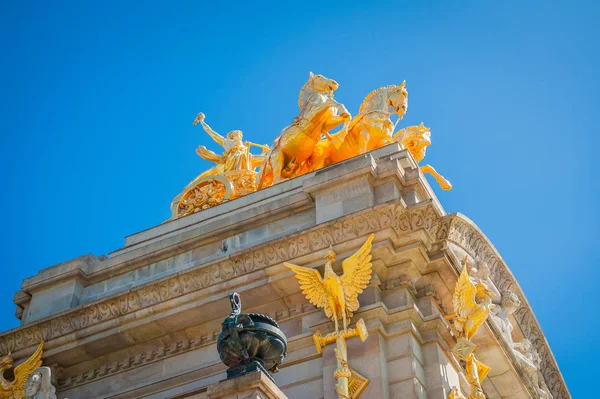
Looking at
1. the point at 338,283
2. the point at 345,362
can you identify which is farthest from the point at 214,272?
the point at 345,362

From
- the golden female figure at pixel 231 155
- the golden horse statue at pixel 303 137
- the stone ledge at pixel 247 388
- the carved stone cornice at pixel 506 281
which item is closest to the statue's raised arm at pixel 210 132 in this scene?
the golden female figure at pixel 231 155

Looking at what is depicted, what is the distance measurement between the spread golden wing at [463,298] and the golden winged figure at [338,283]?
167cm

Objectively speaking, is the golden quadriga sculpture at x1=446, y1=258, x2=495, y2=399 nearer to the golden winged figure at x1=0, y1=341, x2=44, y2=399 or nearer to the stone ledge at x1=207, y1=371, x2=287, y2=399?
the stone ledge at x1=207, y1=371, x2=287, y2=399

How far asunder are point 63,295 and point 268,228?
4.55 metres

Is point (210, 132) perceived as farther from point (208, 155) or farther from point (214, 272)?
point (214, 272)

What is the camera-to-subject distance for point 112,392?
67.5 ft

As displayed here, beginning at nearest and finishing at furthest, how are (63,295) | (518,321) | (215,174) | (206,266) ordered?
1. (206,266)
2. (63,295)
3. (518,321)
4. (215,174)

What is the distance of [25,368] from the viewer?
21.0 m

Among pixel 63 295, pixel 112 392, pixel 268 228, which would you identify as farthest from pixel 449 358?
pixel 63 295

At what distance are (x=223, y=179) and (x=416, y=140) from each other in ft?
15.6

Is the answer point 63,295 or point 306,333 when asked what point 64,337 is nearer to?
point 63,295

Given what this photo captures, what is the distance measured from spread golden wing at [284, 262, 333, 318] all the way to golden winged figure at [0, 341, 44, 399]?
217 inches

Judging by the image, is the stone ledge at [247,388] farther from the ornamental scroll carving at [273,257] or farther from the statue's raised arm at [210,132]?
the statue's raised arm at [210,132]

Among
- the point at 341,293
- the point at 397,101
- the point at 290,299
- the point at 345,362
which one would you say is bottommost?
the point at 345,362
